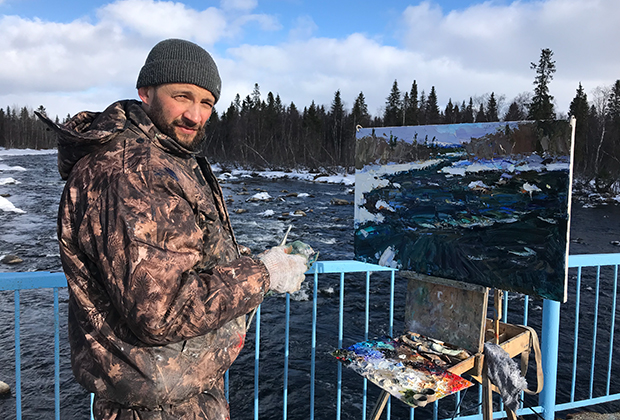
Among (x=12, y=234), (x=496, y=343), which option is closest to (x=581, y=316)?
(x=496, y=343)

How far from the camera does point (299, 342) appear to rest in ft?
18.9

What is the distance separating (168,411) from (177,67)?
1009mm

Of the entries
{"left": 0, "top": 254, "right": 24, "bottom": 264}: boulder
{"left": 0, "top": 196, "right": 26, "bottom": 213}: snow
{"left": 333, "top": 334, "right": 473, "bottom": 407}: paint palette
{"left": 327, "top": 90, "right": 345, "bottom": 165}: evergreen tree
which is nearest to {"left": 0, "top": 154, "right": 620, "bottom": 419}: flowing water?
{"left": 0, "top": 254, "right": 24, "bottom": 264}: boulder

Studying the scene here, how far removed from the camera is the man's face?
49.9 inches

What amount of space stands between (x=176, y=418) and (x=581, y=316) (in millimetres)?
7389

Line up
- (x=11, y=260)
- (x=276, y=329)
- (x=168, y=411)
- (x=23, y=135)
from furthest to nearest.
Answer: (x=23, y=135) → (x=11, y=260) → (x=276, y=329) → (x=168, y=411)

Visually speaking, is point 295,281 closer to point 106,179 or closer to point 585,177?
point 106,179

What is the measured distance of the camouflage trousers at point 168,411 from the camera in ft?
3.95

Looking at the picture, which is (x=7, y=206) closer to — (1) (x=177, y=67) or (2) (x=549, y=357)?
(1) (x=177, y=67)

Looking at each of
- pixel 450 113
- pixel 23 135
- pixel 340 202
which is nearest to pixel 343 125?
pixel 450 113

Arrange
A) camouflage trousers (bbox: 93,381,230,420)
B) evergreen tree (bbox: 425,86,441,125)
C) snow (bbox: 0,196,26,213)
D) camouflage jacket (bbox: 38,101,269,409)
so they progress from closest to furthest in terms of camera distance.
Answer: camouflage jacket (bbox: 38,101,269,409) → camouflage trousers (bbox: 93,381,230,420) → snow (bbox: 0,196,26,213) → evergreen tree (bbox: 425,86,441,125)

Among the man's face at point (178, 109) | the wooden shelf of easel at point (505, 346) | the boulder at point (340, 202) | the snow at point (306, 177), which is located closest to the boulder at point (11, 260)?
the man's face at point (178, 109)

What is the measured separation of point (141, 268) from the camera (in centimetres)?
100

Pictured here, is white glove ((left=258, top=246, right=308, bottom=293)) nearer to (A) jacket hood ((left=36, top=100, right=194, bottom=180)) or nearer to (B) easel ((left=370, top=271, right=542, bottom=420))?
(A) jacket hood ((left=36, top=100, right=194, bottom=180))
